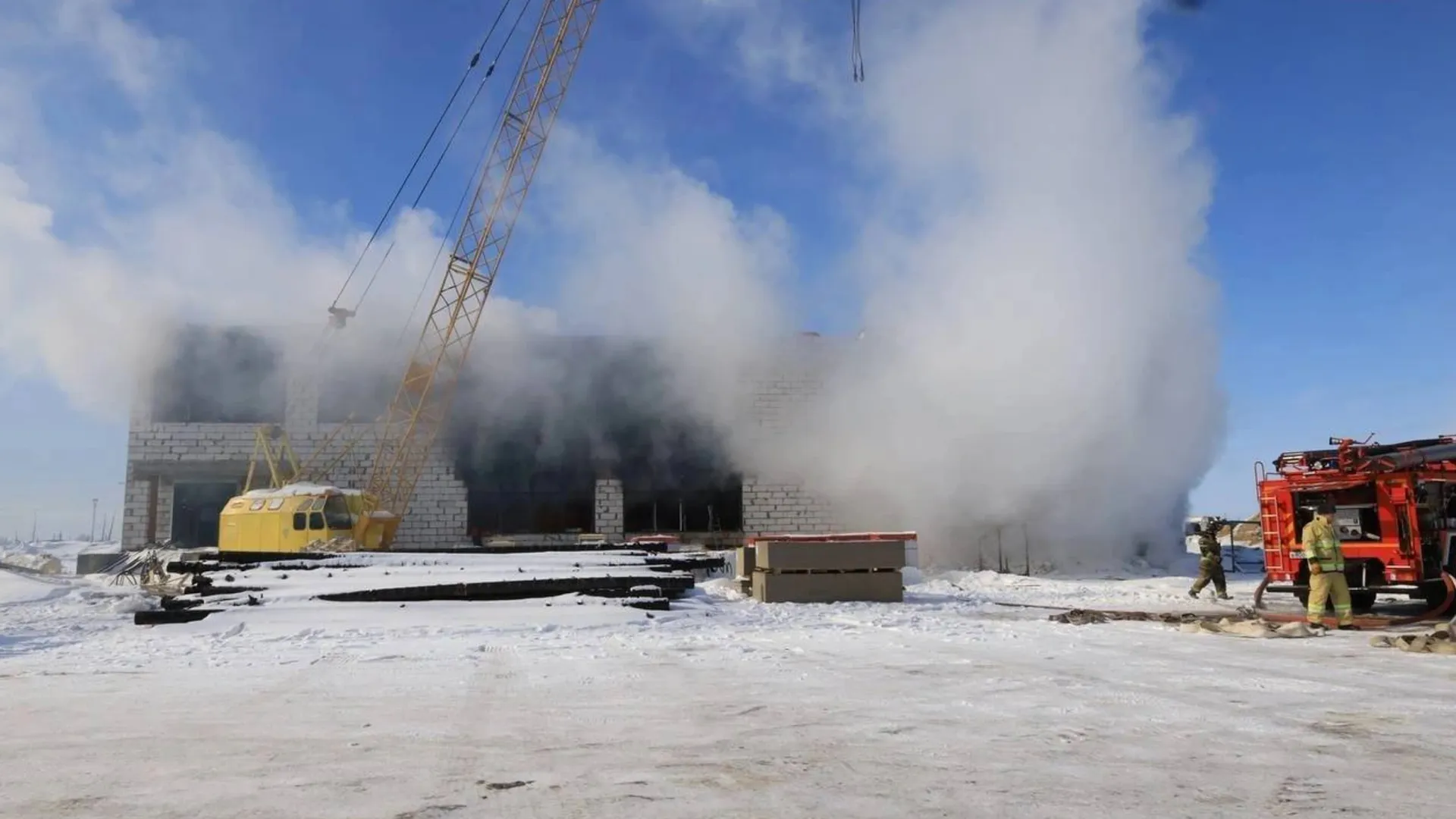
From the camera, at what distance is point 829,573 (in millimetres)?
14039

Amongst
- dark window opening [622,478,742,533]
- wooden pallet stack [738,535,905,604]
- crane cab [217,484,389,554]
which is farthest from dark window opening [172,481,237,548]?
wooden pallet stack [738,535,905,604]

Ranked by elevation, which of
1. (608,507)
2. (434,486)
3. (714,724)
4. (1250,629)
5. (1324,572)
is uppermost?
(434,486)

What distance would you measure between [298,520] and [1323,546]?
21442 millimetres


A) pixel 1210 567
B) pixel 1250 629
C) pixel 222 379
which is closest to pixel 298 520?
pixel 222 379

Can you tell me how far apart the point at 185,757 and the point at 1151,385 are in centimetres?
2322

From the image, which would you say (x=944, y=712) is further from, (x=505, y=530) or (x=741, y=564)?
(x=505, y=530)

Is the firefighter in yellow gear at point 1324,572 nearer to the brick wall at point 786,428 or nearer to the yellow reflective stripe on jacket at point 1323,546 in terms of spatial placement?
the yellow reflective stripe on jacket at point 1323,546

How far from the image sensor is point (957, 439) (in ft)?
80.0

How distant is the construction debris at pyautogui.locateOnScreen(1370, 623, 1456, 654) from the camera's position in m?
8.10

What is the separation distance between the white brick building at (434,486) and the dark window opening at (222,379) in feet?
0.18

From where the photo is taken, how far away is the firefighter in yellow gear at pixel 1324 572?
10445 millimetres

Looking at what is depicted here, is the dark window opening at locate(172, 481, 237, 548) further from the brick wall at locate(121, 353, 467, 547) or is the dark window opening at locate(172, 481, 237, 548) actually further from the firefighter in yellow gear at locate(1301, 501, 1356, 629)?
the firefighter in yellow gear at locate(1301, 501, 1356, 629)

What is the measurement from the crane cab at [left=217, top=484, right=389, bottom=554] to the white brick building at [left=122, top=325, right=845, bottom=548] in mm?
5462

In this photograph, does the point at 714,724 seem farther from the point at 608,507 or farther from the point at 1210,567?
the point at 608,507
